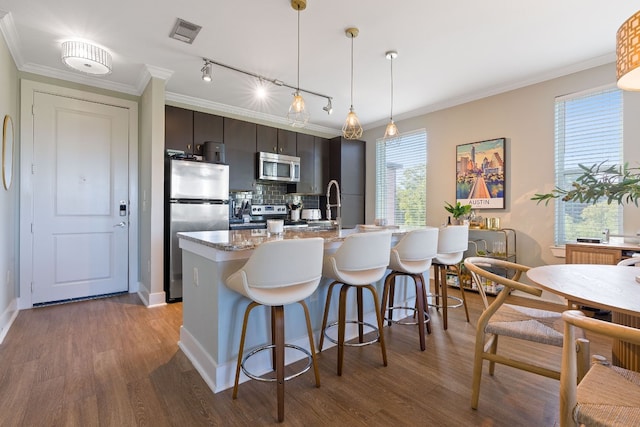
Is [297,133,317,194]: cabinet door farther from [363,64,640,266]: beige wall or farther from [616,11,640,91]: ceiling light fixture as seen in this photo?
[616,11,640,91]: ceiling light fixture

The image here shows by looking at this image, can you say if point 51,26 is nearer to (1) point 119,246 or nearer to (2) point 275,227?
(1) point 119,246

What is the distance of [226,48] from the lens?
2.96 metres

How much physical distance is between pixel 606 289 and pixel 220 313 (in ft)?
6.23

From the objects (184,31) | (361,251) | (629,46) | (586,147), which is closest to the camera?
(629,46)

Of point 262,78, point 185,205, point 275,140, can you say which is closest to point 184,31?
point 262,78

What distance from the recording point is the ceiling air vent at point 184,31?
2.56 meters

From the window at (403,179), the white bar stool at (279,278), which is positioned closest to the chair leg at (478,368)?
the white bar stool at (279,278)

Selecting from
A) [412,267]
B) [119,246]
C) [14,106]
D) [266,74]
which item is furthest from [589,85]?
[14,106]

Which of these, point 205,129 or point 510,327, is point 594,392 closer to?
point 510,327

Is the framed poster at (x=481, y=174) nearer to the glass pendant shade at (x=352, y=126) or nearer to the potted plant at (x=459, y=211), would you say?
the potted plant at (x=459, y=211)

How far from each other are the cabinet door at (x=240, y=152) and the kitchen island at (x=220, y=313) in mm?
2334

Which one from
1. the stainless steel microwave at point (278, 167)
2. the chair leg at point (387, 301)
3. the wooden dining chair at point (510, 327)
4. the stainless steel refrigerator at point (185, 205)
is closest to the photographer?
the wooden dining chair at point (510, 327)

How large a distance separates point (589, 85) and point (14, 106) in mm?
5915

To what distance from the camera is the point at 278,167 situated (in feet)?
15.9
